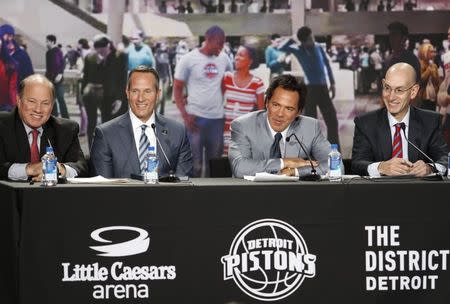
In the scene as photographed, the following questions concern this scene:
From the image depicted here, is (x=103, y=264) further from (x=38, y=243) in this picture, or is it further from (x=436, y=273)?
(x=436, y=273)

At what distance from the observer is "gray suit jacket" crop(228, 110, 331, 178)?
17.1 ft

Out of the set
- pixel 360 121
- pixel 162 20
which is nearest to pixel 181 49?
pixel 162 20

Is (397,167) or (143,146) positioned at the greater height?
(143,146)

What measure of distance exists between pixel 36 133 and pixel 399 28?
426cm

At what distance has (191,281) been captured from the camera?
165 inches

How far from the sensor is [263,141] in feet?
17.3

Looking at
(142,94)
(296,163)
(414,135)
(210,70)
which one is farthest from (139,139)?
(210,70)

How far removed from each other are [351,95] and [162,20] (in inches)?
72.5

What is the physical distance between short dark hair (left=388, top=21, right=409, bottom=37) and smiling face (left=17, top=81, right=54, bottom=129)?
13.4ft

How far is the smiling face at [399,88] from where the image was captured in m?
5.25

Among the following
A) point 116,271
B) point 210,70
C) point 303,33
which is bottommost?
point 116,271

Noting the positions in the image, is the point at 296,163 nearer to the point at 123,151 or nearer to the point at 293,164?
the point at 293,164

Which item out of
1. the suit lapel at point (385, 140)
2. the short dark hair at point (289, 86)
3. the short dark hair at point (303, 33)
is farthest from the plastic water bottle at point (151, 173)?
the short dark hair at point (303, 33)

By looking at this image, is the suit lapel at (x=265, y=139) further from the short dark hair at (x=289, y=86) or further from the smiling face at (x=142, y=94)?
the smiling face at (x=142, y=94)
